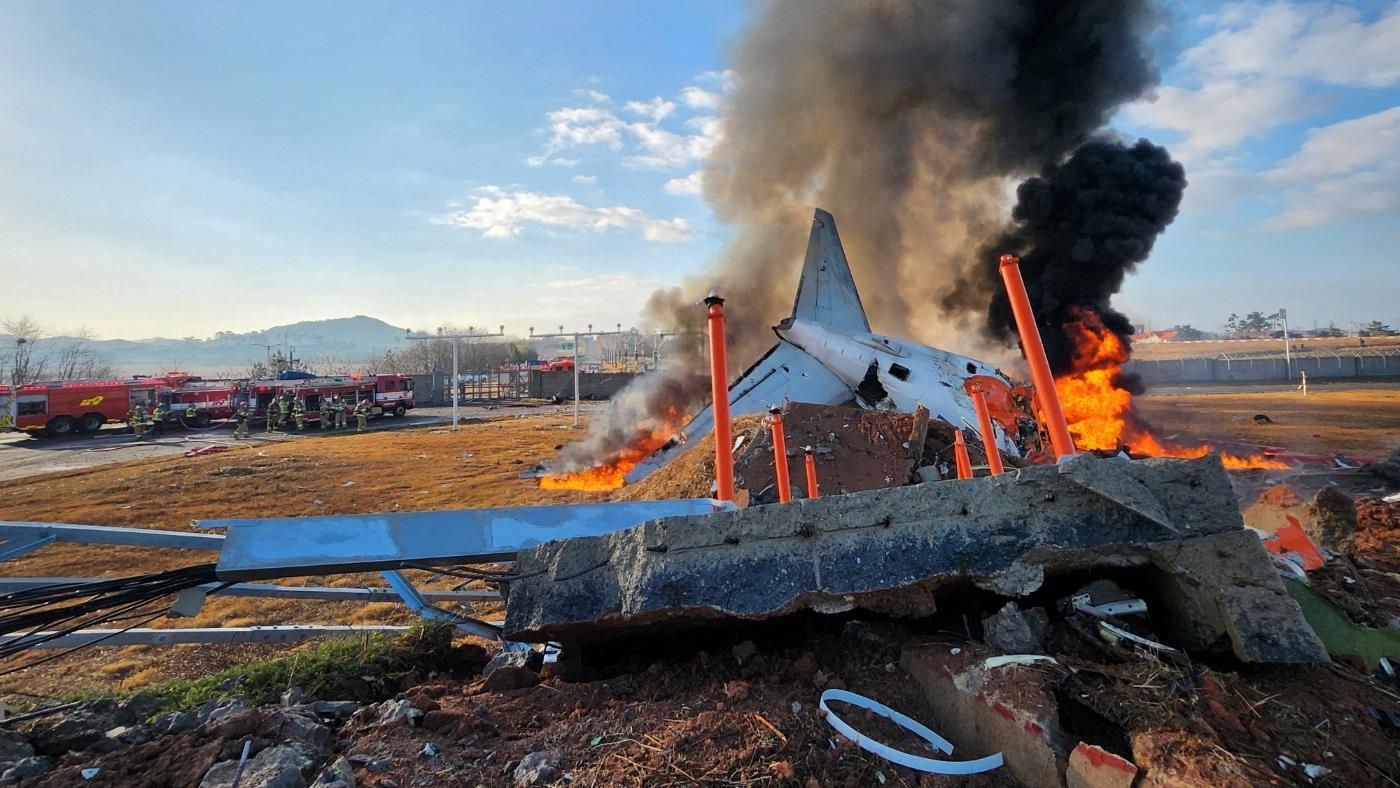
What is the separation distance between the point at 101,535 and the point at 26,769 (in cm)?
109

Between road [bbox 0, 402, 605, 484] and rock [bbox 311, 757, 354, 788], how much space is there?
75.4 ft

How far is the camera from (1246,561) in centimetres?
241

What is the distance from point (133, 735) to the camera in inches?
100

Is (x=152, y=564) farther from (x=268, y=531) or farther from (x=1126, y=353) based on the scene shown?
(x=1126, y=353)

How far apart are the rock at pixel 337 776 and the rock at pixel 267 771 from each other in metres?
0.07

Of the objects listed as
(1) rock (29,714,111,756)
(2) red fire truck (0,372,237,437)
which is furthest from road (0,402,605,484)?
(1) rock (29,714,111,756)

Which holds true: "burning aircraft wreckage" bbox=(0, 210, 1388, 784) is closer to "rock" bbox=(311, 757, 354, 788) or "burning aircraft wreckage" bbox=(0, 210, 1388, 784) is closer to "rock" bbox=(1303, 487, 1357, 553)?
"rock" bbox=(311, 757, 354, 788)

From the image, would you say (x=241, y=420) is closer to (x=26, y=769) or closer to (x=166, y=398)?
(x=166, y=398)

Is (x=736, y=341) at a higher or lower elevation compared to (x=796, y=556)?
higher

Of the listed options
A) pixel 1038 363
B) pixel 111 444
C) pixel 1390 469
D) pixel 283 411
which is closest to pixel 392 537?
pixel 1038 363

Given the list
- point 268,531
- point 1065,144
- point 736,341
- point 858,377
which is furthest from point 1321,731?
point 1065,144

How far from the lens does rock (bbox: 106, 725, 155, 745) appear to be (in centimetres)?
252

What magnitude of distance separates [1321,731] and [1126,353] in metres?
16.8

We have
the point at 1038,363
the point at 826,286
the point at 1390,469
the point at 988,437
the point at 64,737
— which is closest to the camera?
the point at 64,737
